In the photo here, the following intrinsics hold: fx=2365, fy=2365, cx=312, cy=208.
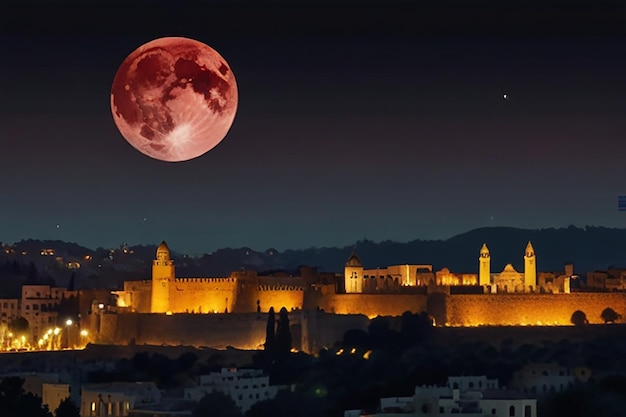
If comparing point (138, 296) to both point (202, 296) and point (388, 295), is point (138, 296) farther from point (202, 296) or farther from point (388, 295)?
point (388, 295)

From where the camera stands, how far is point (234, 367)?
1661 inches

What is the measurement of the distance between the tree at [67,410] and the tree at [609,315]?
551 inches

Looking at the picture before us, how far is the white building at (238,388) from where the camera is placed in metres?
36.0

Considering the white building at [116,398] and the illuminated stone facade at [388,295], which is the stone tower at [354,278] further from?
the white building at [116,398]

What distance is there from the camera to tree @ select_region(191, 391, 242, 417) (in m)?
33.8

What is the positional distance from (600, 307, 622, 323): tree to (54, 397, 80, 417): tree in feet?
45.9

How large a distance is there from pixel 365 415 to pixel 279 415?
2819 millimetres

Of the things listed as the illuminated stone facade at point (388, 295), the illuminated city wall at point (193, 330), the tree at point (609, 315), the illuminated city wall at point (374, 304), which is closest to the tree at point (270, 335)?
the illuminated city wall at point (193, 330)

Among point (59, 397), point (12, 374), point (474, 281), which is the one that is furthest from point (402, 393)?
point (474, 281)

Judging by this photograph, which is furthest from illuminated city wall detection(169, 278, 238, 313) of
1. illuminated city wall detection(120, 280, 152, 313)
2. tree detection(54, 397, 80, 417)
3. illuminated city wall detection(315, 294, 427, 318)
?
tree detection(54, 397, 80, 417)

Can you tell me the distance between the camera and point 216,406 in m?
34.4

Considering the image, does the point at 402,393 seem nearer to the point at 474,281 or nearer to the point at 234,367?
the point at 234,367

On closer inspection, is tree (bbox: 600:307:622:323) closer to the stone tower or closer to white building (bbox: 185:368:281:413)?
the stone tower

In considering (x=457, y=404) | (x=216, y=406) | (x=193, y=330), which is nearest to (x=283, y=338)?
(x=193, y=330)
